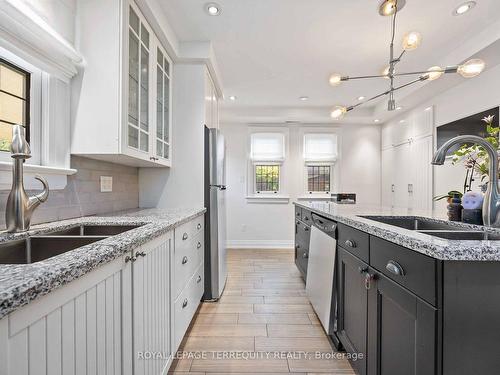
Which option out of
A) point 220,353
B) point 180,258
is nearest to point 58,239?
point 180,258

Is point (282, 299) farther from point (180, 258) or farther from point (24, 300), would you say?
point (24, 300)

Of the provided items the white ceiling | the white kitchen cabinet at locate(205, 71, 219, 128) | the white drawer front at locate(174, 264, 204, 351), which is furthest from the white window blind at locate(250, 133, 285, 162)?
the white drawer front at locate(174, 264, 204, 351)

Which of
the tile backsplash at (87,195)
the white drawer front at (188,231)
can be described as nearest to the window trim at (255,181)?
the white drawer front at (188,231)

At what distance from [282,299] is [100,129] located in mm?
2164

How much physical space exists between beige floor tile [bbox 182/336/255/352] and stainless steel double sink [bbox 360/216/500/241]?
122cm

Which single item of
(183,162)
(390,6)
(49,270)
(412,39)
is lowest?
(49,270)

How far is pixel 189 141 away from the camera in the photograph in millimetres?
2602

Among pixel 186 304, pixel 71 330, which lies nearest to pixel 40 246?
pixel 71 330

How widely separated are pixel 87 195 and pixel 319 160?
4191mm

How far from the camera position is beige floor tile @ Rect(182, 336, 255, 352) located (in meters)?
1.82

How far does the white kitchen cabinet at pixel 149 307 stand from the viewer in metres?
1.04

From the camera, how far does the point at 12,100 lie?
1333 mm

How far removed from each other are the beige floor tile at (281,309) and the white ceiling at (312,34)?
2.55 m

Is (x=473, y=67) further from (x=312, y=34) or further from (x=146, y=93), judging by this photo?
(x=146, y=93)
